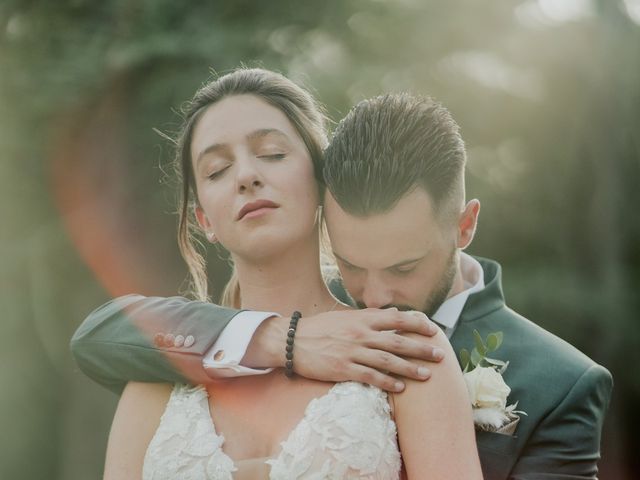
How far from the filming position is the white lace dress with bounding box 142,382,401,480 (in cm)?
255

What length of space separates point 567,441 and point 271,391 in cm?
91

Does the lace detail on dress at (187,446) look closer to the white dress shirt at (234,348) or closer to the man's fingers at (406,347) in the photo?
the white dress shirt at (234,348)

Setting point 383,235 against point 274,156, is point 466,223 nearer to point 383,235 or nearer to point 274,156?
point 383,235

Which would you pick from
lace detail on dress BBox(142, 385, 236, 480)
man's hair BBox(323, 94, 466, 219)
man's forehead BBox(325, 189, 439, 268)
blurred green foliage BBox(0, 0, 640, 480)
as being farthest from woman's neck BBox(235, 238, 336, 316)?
blurred green foliage BBox(0, 0, 640, 480)

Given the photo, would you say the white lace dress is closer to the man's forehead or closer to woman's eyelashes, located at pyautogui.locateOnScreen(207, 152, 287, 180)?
the man's forehead

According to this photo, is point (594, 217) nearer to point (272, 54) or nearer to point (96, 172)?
point (272, 54)

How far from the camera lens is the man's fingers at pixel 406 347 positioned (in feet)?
8.41

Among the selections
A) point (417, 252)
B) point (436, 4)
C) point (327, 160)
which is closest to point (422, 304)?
point (417, 252)

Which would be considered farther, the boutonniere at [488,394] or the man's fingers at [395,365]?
the boutonniere at [488,394]

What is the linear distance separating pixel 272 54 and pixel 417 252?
5.51 m

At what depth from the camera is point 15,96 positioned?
8766mm

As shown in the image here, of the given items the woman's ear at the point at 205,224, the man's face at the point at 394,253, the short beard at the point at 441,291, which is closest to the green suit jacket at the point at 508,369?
the short beard at the point at 441,291

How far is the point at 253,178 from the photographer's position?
2.97m

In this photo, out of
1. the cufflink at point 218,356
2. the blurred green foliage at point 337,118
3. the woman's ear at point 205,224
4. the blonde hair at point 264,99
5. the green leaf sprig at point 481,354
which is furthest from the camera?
the blurred green foliage at point 337,118
